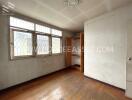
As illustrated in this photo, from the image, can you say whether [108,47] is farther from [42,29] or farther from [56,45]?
[42,29]

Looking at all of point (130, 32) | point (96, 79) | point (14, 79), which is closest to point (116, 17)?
point (130, 32)

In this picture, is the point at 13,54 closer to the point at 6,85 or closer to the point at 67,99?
the point at 6,85

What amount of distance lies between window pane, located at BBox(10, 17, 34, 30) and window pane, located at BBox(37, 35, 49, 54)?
52 centimetres

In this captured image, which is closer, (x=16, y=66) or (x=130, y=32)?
(x=130, y=32)

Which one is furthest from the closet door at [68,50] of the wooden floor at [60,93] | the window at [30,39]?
the wooden floor at [60,93]

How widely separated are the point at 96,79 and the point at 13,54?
123 inches

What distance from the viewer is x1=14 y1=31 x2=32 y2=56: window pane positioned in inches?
115

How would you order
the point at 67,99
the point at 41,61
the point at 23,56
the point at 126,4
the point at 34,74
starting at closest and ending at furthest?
the point at 67,99 < the point at 126,4 < the point at 23,56 < the point at 34,74 < the point at 41,61

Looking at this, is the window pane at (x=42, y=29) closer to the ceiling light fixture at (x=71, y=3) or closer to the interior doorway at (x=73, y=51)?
the interior doorway at (x=73, y=51)

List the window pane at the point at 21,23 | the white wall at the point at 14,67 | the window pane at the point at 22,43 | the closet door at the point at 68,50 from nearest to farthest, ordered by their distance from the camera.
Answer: the white wall at the point at 14,67 < the window pane at the point at 21,23 < the window pane at the point at 22,43 < the closet door at the point at 68,50

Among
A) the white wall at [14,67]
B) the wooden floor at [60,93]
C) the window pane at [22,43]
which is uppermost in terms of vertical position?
the window pane at [22,43]

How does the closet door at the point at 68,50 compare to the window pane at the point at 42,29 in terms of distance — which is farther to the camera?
the closet door at the point at 68,50

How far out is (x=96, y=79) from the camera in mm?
3504

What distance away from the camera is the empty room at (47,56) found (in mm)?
2385
